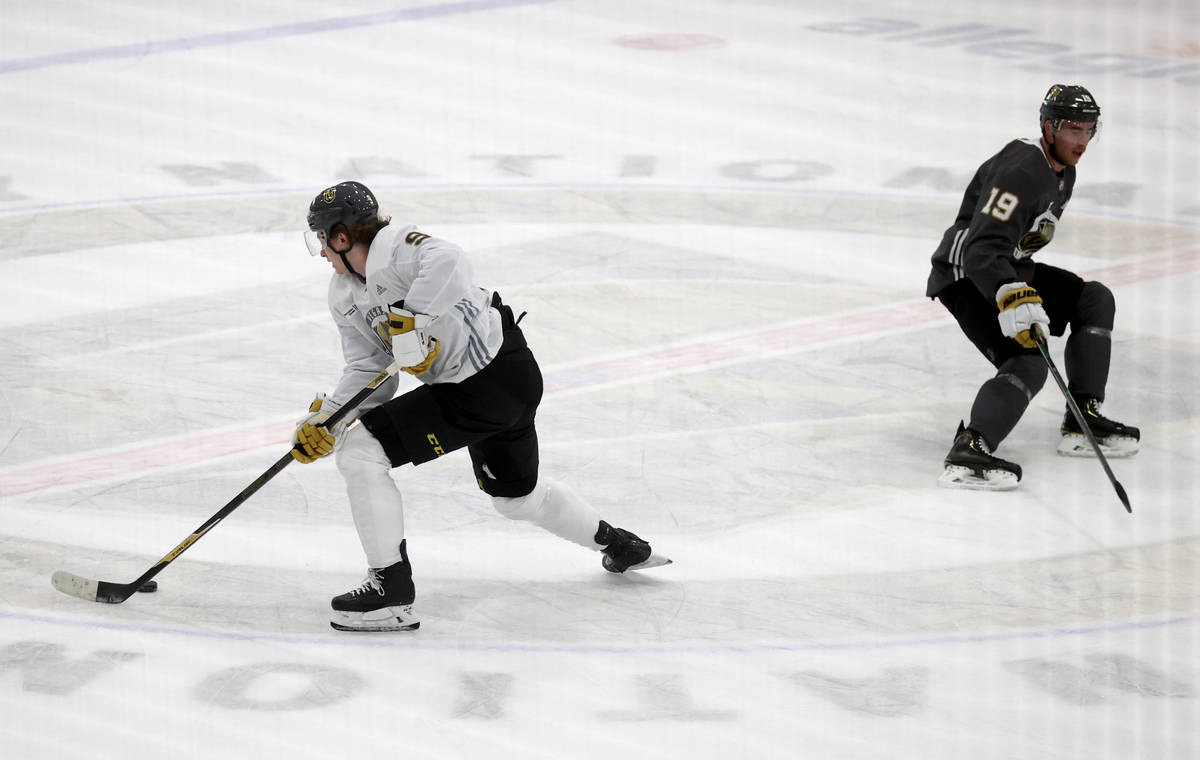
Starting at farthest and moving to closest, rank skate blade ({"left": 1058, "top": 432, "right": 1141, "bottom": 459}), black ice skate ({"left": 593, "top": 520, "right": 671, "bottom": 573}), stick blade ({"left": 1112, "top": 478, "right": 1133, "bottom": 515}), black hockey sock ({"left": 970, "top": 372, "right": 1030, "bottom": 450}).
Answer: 1. skate blade ({"left": 1058, "top": 432, "right": 1141, "bottom": 459})
2. black hockey sock ({"left": 970, "top": 372, "right": 1030, "bottom": 450})
3. stick blade ({"left": 1112, "top": 478, "right": 1133, "bottom": 515})
4. black ice skate ({"left": 593, "top": 520, "right": 671, "bottom": 573})

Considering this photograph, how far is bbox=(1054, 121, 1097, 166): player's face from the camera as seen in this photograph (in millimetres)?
4695

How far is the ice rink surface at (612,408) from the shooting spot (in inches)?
135

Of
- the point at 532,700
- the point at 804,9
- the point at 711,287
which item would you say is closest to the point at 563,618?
the point at 532,700

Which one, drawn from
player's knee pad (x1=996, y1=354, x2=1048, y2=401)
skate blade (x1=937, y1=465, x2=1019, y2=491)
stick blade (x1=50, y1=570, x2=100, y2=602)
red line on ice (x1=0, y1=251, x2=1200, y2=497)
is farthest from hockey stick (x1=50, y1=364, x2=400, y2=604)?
player's knee pad (x1=996, y1=354, x2=1048, y2=401)

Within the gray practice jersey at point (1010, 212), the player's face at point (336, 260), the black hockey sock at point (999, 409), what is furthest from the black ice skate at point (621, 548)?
the gray practice jersey at point (1010, 212)

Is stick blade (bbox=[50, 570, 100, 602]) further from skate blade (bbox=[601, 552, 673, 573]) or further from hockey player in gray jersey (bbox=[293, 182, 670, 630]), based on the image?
skate blade (bbox=[601, 552, 673, 573])

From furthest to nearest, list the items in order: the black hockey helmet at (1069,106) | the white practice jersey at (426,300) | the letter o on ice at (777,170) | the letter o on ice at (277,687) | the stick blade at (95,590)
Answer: the letter o on ice at (777,170), the black hockey helmet at (1069,106), the stick blade at (95,590), the white practice jersey at (426,300), the letter o on ice at (277,687)

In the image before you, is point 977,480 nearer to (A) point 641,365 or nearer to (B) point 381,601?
(A) point 641,365

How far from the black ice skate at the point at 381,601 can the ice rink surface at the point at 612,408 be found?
62 mm

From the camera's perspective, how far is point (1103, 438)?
5.02 meters

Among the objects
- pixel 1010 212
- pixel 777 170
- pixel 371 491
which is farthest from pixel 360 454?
pixel 777 170

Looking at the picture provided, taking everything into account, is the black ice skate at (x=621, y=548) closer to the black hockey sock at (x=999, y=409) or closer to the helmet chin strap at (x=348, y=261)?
the helmet chin strap at (x=348, y=261)

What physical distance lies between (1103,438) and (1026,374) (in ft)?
1.31

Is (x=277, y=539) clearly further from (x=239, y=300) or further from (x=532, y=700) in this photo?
(x=239, y=300)
